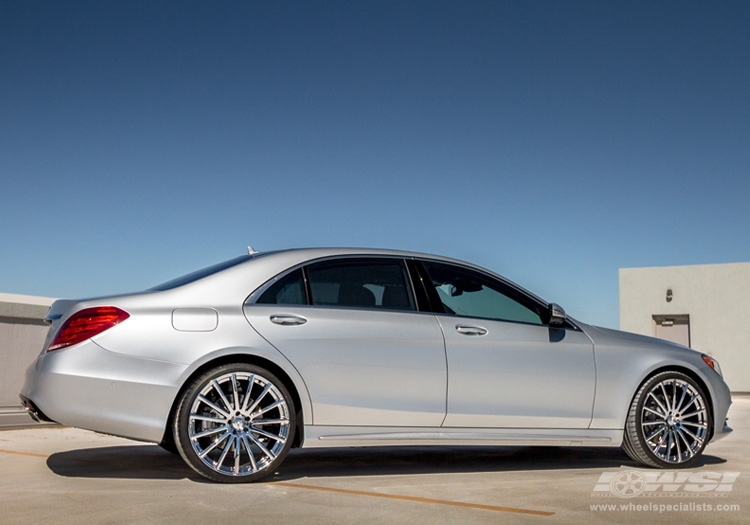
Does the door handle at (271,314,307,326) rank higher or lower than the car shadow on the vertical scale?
higher

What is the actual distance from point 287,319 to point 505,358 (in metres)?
1.58

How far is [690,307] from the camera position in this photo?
92.1ft

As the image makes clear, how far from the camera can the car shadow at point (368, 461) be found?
580 centimetres

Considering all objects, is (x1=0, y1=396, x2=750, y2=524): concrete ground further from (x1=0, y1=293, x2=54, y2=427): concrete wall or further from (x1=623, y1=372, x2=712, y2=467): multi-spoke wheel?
(x1=0, y1=293, x2=54, y2=427): concrete wall

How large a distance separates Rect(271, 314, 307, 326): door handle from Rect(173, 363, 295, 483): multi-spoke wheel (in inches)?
13.3

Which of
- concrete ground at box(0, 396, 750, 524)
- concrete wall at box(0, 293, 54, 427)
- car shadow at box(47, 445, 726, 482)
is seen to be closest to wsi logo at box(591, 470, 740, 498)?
concrete ground at box(0, 396, 750, 524)

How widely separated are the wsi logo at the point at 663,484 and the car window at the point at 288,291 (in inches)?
88.4

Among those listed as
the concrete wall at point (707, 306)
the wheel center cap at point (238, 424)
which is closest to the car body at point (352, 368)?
the wheel center cap at point (238, 424)

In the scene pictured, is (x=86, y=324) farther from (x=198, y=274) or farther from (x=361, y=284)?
(x=361, y=284)

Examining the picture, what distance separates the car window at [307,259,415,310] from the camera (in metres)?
5.76

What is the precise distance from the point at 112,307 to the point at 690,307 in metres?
25.9

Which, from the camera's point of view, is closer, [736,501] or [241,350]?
[736,501]

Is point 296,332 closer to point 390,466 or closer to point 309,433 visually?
point 309,433

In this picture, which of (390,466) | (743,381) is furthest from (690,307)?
(390,466)
